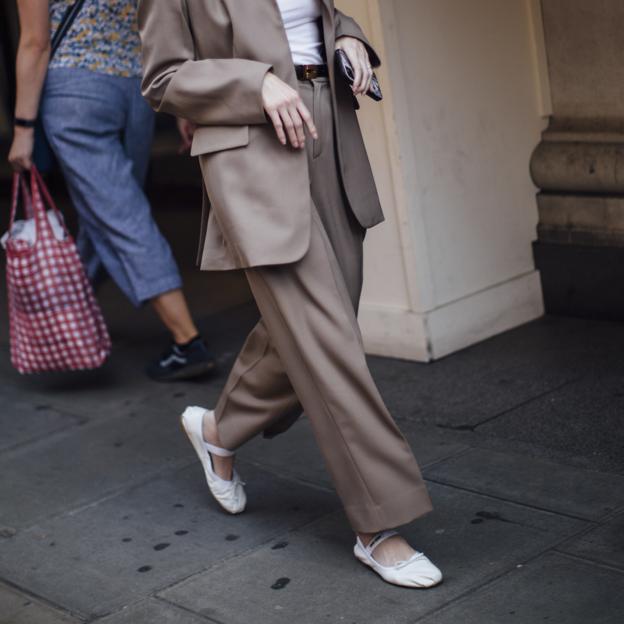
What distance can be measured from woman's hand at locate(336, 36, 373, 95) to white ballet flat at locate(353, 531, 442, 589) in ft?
3.82

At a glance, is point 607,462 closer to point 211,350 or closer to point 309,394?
point 309,394

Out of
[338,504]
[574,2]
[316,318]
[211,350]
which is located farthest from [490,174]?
[316,318]

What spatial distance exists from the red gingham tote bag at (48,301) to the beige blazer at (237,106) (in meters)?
2.00

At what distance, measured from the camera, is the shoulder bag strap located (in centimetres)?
502

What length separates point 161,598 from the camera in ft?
11.3

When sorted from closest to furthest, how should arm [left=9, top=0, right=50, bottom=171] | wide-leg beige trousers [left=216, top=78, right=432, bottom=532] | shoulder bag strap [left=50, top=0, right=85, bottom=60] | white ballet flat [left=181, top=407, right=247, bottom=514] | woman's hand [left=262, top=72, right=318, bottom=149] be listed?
woman's hand [left=262, top=72, right=318, bottom=149]
wide-leg beige trousers [left=216, top=78, right=432, bottom=532]
white ballet flat [left=181, top=407, right=247, bottom=514]
arm [left=9, top=0, right=50, bottom=171]
shoulder bag strap [left=50, top=0, right=85, bottom=60]

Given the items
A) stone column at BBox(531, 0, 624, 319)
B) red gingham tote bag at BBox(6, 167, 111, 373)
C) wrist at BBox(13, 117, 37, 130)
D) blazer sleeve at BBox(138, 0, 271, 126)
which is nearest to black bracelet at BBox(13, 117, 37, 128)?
wrist at BBox(13, 117, 37, 130)

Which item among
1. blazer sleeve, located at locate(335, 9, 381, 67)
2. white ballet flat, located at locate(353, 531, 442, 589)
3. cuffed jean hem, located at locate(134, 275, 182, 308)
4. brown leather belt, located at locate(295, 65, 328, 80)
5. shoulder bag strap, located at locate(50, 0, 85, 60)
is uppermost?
shoulder bag strap, located at locate(50, 0, 85, 60)

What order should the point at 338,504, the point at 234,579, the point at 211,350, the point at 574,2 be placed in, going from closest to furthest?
the point at 234,579, the point at 338,504, the point at 574,2, the point at 211,350

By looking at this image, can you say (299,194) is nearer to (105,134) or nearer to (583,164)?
(105,134)

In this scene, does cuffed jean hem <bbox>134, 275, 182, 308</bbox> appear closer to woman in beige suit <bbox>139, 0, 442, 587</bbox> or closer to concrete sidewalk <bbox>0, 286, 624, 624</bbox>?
A: concrete sidewalk <bbox>0, 286, 624, 624</bbox>

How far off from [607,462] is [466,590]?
92 cm

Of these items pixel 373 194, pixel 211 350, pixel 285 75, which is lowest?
pixel 211 350

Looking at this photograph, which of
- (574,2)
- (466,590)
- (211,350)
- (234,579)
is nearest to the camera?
(466,590)
